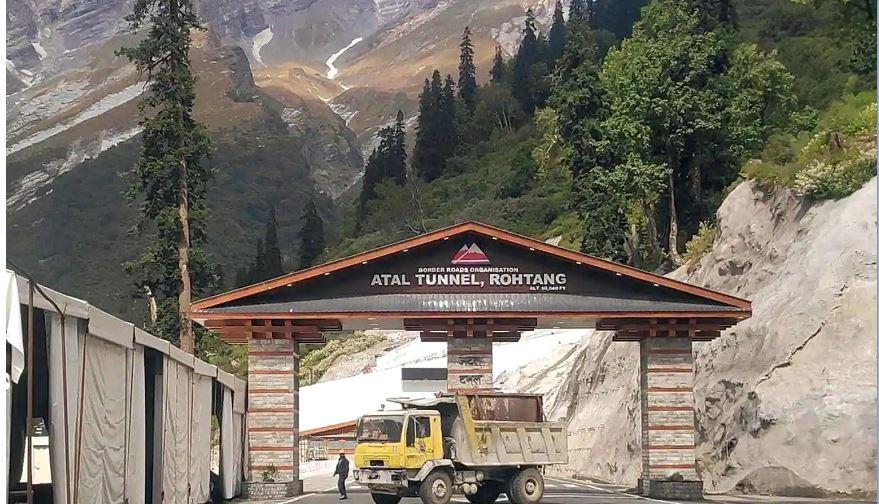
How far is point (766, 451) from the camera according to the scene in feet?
109

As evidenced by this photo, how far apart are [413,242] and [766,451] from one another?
10916 millimetres

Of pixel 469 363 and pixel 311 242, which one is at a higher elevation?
pixel 311 242

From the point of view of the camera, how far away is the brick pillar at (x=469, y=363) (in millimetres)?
34312

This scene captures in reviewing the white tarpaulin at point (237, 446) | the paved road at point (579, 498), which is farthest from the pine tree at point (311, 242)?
the white tarpaulin at point (237, 446)

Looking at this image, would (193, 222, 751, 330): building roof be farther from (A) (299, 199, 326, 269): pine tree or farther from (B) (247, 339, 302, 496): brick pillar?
(A) (299, 199, 326, 269): pine tree

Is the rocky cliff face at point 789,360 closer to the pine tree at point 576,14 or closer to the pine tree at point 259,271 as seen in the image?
the pine tree at point 576,14

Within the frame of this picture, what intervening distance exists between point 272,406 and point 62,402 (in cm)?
1831

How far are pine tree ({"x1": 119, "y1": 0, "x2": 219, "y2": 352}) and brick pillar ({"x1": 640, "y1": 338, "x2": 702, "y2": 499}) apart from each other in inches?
783

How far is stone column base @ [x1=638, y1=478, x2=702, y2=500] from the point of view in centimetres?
3369

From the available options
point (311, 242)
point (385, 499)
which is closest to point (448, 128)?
point (311, 242)

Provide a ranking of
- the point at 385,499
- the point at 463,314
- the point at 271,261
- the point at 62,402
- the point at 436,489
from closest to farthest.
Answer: the point at 62,402 → the point at 436,489 → the point at 385,499 → the point at 463,314 → the point at 271,261

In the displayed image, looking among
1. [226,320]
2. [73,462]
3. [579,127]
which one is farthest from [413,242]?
[579,127]

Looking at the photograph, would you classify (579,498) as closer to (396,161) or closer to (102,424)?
(102,424)

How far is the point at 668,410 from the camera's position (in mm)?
34406
